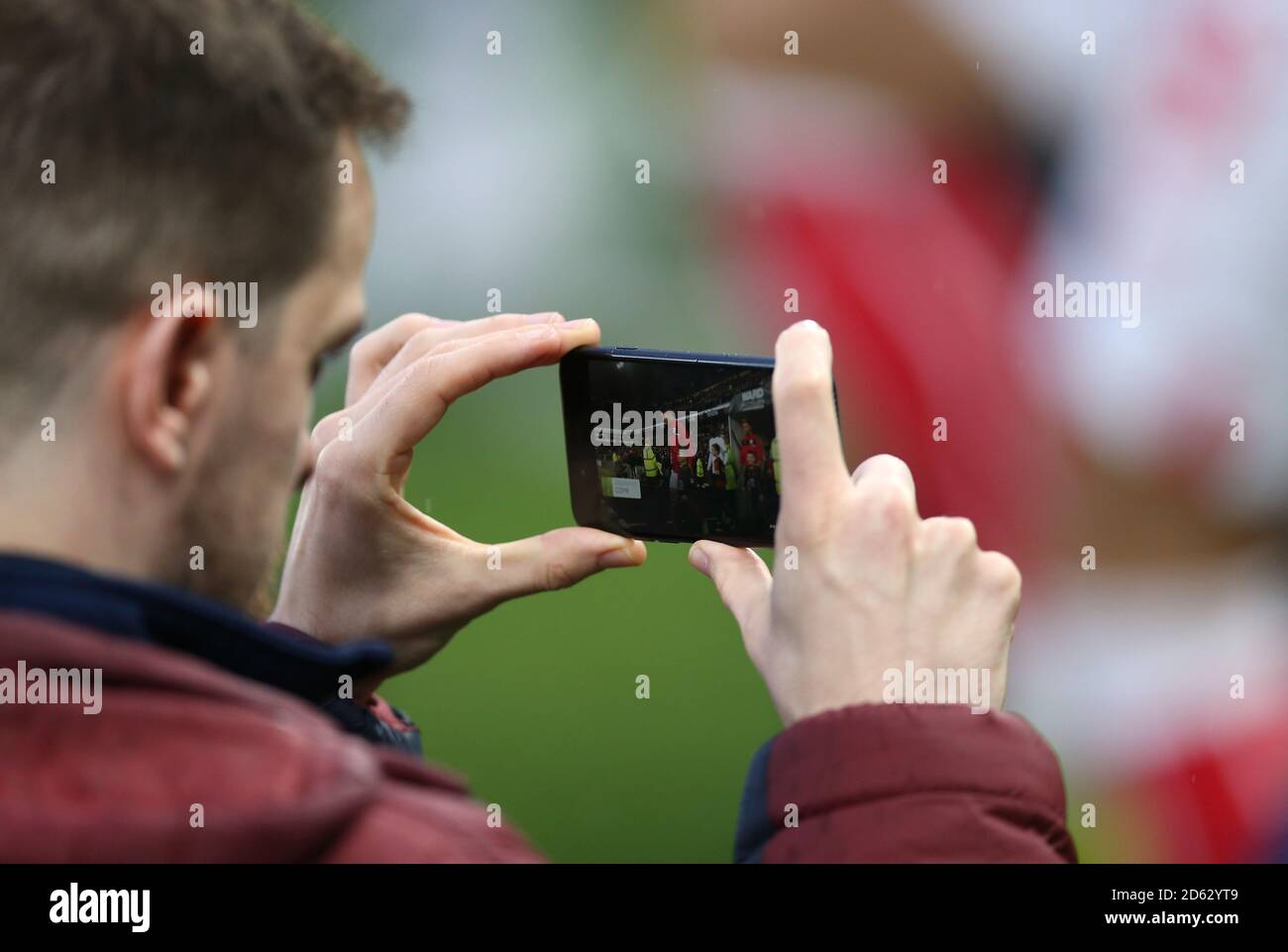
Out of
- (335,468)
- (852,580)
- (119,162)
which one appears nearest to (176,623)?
(119,162)

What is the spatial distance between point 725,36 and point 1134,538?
1.09m

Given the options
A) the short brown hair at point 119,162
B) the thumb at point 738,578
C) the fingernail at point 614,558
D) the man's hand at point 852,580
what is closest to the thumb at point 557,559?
the fingernail at point 614,558

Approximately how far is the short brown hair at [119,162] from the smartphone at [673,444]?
14.9 inches

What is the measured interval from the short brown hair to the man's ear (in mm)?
25

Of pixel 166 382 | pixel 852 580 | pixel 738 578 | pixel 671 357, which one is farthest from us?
pixel 671 357

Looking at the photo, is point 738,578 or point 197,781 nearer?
point 197,781

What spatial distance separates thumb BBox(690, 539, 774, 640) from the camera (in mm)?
758

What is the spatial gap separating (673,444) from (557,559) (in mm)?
133

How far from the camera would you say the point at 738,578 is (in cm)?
81

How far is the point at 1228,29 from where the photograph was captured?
6.27 ft

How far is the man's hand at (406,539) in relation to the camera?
930mm

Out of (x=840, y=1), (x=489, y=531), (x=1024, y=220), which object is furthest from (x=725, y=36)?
(x=489, y=531)

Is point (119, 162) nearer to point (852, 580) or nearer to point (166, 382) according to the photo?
point (166, 382)
